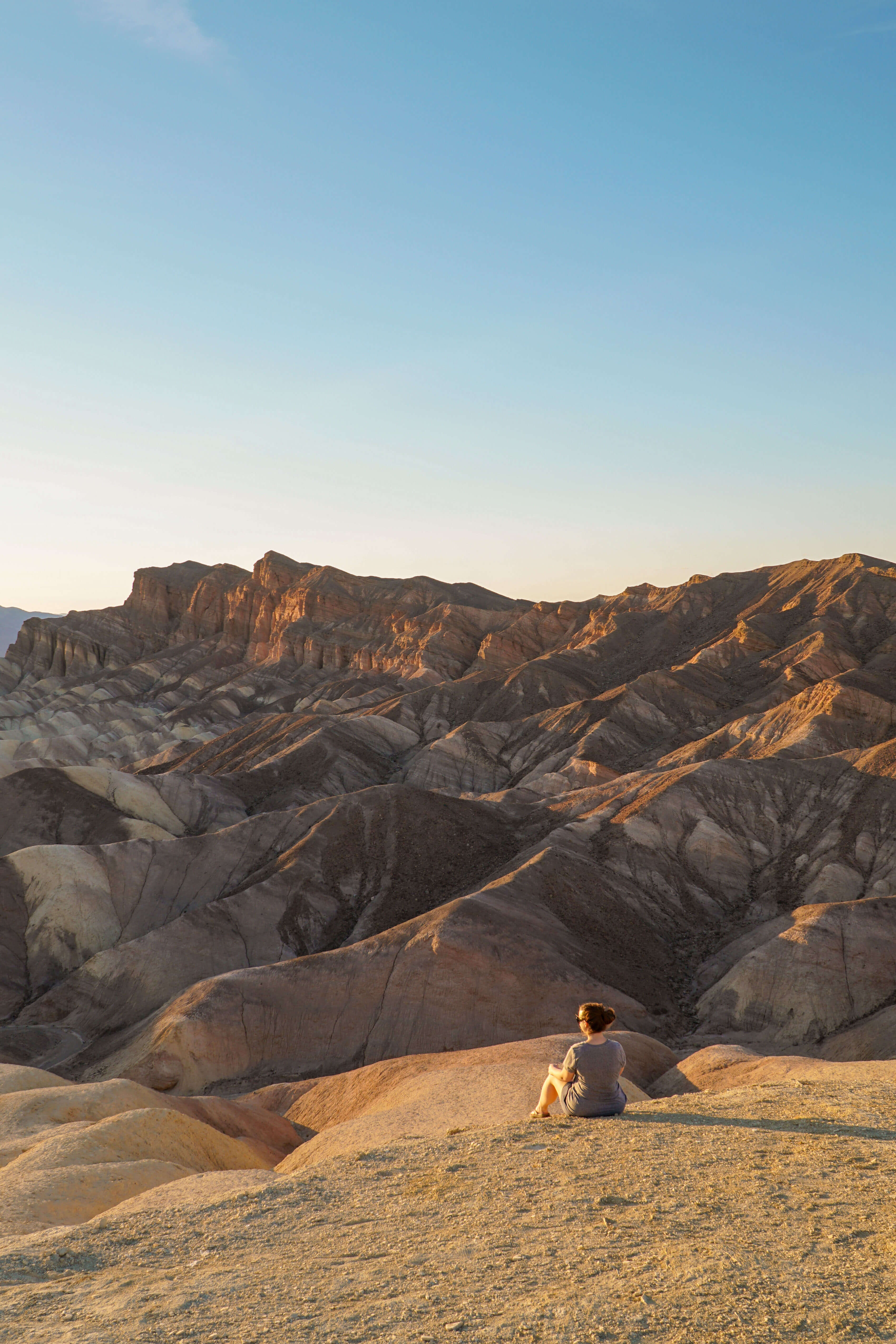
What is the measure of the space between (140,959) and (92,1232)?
1296 inches

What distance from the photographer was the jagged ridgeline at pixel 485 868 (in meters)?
33.6

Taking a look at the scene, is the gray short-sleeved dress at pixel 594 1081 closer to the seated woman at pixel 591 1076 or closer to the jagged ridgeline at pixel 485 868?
the seated woman at pixel 591 1076

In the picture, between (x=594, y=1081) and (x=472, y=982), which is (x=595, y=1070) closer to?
(x=594, y=1081)

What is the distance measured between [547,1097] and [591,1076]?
87 centimetres

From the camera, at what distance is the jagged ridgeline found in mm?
33594

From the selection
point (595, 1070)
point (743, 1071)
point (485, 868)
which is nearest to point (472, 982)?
point (485, 868)

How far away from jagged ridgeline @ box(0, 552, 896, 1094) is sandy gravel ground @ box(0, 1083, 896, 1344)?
22.2m

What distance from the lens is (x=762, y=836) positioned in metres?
46.3

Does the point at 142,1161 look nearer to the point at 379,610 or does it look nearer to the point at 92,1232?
the point at 92,1232

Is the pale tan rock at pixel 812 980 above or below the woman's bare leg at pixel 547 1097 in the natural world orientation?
below

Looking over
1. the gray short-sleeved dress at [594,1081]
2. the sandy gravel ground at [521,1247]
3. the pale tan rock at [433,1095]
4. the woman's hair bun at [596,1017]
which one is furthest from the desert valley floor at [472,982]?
the woman's hair bun at [596,1017]

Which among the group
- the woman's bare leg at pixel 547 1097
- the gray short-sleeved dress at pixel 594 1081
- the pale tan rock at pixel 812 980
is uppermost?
the gray short-sleeved dress at pixel 594 1081

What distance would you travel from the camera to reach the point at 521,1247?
7.45 m

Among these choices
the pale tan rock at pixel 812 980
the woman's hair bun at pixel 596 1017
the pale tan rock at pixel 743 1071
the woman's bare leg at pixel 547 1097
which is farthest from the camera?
the pale tan rock at pixel 812 980
